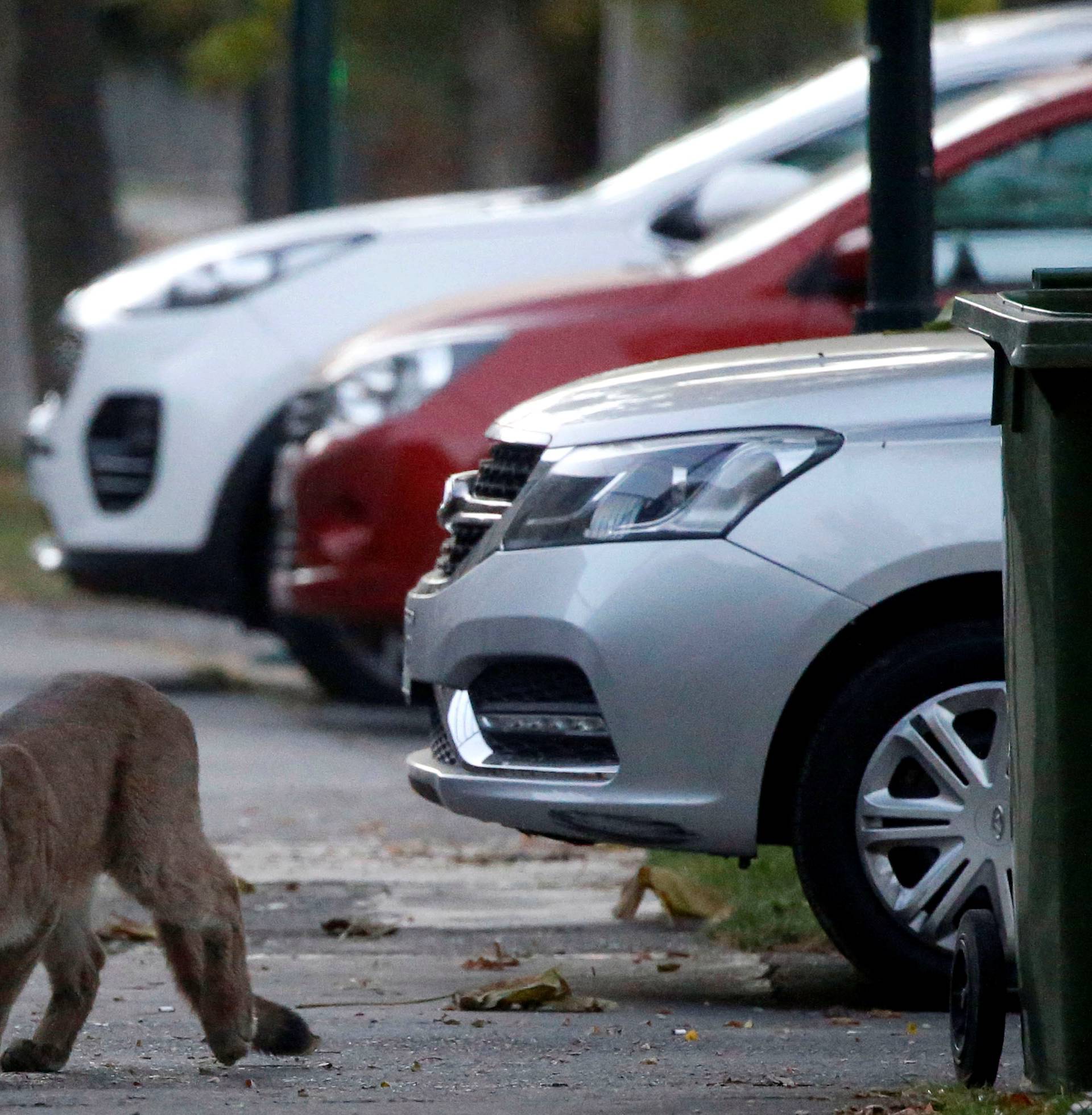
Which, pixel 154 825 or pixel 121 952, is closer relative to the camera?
pixel 154 825

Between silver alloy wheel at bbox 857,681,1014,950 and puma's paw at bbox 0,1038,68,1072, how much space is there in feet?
5.28

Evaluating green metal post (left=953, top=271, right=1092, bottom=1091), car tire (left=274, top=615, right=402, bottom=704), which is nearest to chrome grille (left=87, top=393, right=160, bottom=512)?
car tire (left=274, top=615, right=402, bottom=704)

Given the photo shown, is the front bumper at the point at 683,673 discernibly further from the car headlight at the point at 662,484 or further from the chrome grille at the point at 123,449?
the chrome grille at the point at 123,449

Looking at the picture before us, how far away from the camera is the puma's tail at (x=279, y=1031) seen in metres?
4.62

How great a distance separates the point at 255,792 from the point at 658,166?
284 centimetres

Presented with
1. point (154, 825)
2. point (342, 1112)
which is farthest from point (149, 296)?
point (342, 1112)

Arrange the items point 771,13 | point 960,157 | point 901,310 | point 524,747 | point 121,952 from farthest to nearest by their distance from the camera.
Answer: point 771,13 → point 960,157 → point 901,310 → point 121,952 → point 524,747

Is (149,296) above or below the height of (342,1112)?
above

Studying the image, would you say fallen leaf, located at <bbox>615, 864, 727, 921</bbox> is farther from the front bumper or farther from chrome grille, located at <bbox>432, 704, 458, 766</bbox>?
the front bumper

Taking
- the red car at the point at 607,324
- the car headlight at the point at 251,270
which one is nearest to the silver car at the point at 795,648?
the red car at the point at 607,324

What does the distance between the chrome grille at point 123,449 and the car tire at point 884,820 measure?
4607 millimetres

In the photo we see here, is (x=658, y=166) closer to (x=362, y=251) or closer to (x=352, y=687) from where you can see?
(x=362, y=251)

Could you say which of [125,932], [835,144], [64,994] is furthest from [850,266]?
[64,994]

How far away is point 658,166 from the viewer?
9.15 metres
